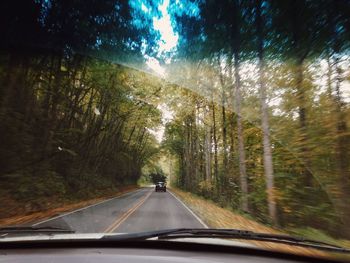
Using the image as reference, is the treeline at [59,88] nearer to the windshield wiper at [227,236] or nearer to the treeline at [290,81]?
the treeline at [290,81]

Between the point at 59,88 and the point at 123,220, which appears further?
the point at 59,88

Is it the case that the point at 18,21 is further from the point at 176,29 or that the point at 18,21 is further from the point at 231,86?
the point at 231,86

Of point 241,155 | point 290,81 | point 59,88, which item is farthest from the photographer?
point 59,88

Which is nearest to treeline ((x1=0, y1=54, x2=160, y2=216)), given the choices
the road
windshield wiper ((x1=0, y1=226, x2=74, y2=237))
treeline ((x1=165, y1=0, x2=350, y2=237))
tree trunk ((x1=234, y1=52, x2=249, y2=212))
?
tree trunk ((x1=234, y1=52, x2=249, y2=212))

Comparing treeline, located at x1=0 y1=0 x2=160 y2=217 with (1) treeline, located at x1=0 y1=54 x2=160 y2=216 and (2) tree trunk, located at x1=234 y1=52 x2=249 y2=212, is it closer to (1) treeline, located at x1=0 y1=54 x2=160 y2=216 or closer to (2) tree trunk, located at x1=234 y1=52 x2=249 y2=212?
(1) treeline, located at x1=0 y1=54 x2=160 y2=216

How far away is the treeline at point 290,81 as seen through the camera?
22.8ft

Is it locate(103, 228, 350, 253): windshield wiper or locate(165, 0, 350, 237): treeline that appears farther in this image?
locate(165, 0, 350, 237): treeline

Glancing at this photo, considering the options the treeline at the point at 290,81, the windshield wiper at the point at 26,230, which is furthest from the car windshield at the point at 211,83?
the windshield wiper at the point at 26,230

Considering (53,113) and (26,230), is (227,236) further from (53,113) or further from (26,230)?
(53,113)

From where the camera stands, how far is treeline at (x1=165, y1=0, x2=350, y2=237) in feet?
22.8

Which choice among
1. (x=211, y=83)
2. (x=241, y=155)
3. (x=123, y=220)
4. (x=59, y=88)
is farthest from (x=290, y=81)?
(x=59, y=88)

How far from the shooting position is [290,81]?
30.2ft

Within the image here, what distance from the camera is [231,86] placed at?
12.0 meters

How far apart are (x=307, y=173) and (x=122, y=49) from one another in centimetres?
628
